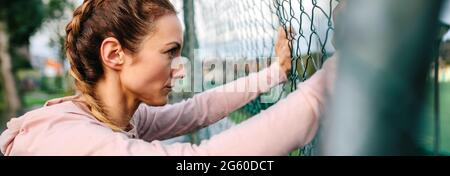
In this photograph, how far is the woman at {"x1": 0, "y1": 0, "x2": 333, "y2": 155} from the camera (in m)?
0.55

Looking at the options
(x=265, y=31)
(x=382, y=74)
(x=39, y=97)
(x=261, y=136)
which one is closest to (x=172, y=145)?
(x=261, y=136)

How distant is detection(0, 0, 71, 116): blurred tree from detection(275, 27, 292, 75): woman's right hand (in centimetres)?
375

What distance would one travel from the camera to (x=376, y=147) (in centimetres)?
36

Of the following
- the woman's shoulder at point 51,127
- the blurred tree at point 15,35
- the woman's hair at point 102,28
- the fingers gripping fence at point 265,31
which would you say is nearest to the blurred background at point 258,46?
the fingers gripping fence at point 265,31

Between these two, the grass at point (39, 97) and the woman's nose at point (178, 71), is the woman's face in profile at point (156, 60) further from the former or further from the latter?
the grass at point (39, 97)

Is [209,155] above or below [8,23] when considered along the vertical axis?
below

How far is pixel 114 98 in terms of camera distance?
81 cm

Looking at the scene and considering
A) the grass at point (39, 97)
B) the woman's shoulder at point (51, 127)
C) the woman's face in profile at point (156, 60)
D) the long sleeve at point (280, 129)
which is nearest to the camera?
the long sleeve at point (280, 129)

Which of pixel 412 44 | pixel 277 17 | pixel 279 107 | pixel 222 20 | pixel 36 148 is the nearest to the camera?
pixel 412 44

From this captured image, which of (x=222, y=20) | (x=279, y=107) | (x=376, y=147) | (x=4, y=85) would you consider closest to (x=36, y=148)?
(x=279, y=107)

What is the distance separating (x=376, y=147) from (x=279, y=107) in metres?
0.20

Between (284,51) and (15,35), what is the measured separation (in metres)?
4.66

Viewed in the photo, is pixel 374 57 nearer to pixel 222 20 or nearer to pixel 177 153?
pixel 177 153

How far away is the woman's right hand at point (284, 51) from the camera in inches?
32.9
